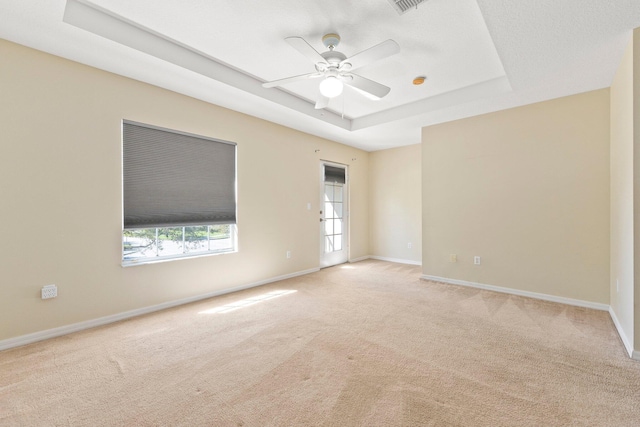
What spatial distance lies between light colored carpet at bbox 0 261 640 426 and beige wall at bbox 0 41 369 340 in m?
0.37

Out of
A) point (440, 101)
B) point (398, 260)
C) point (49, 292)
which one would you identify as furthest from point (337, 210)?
point (49, 292)

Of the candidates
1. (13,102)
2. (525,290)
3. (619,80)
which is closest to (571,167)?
(619,80)

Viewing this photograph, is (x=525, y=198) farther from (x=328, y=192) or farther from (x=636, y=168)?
(x=328, y=192)

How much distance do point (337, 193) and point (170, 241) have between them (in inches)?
135

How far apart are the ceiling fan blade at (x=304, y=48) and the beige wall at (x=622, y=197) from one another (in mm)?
2643

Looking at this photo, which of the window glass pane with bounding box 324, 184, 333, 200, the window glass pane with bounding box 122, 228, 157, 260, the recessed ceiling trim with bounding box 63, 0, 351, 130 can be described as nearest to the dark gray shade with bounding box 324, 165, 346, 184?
the window glass pane with bounding box 324, 184, 333, 200

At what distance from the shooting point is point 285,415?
1.58 metres

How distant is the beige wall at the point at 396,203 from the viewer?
5832mm

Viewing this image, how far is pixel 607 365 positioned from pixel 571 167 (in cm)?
237

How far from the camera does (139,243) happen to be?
3244 mm

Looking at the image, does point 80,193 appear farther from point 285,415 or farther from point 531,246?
point 531,246

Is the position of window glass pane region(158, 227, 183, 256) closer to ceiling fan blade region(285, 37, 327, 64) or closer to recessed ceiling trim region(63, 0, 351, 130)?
recessed ceiling trim region(63, 0, 351, 130)

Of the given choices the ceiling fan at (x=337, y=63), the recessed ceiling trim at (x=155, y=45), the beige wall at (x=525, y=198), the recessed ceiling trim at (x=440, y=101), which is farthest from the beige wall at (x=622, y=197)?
the recessed ceiling trim at (x=155, y=45)

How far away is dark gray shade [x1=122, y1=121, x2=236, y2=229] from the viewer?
305 cm
